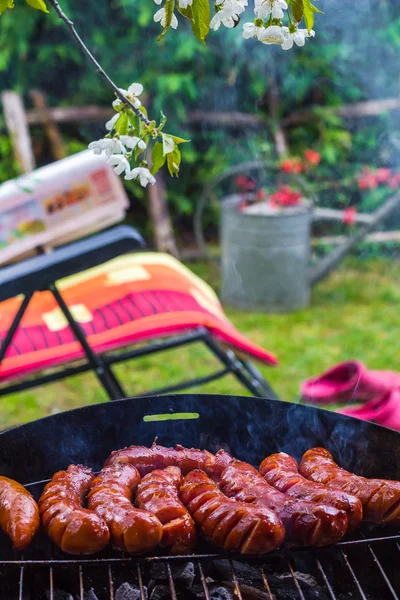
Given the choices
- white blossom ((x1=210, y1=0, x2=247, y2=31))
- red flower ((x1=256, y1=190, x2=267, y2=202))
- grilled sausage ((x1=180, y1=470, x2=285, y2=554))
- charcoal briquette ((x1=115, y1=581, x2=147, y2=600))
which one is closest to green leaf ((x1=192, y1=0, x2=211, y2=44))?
white blossom ((x1=210, y1=0, x2=247, y2=31))

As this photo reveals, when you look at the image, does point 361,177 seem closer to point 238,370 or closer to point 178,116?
point 178,116

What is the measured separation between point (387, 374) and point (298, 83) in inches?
145

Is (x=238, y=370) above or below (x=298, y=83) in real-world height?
below

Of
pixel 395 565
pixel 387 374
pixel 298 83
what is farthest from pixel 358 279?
pixel 395 565

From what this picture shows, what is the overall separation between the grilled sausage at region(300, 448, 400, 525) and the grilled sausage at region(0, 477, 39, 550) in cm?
64

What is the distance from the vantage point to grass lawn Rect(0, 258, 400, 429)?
398cm

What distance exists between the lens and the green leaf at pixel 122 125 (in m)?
1.30

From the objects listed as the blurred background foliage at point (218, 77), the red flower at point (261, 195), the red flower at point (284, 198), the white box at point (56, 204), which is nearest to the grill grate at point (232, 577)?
the white box at point (56, 204)

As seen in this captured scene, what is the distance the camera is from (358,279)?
5.91m

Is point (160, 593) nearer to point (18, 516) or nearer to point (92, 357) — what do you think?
point (18, 516)

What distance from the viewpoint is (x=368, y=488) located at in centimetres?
152

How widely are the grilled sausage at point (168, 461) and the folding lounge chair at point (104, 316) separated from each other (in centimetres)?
→ 94

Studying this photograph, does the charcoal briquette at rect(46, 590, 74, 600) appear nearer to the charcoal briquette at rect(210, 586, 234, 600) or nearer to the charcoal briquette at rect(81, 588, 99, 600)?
the charcoal briquette at rect(81, 588, 99, 600)

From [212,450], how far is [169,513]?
46 centimetres
